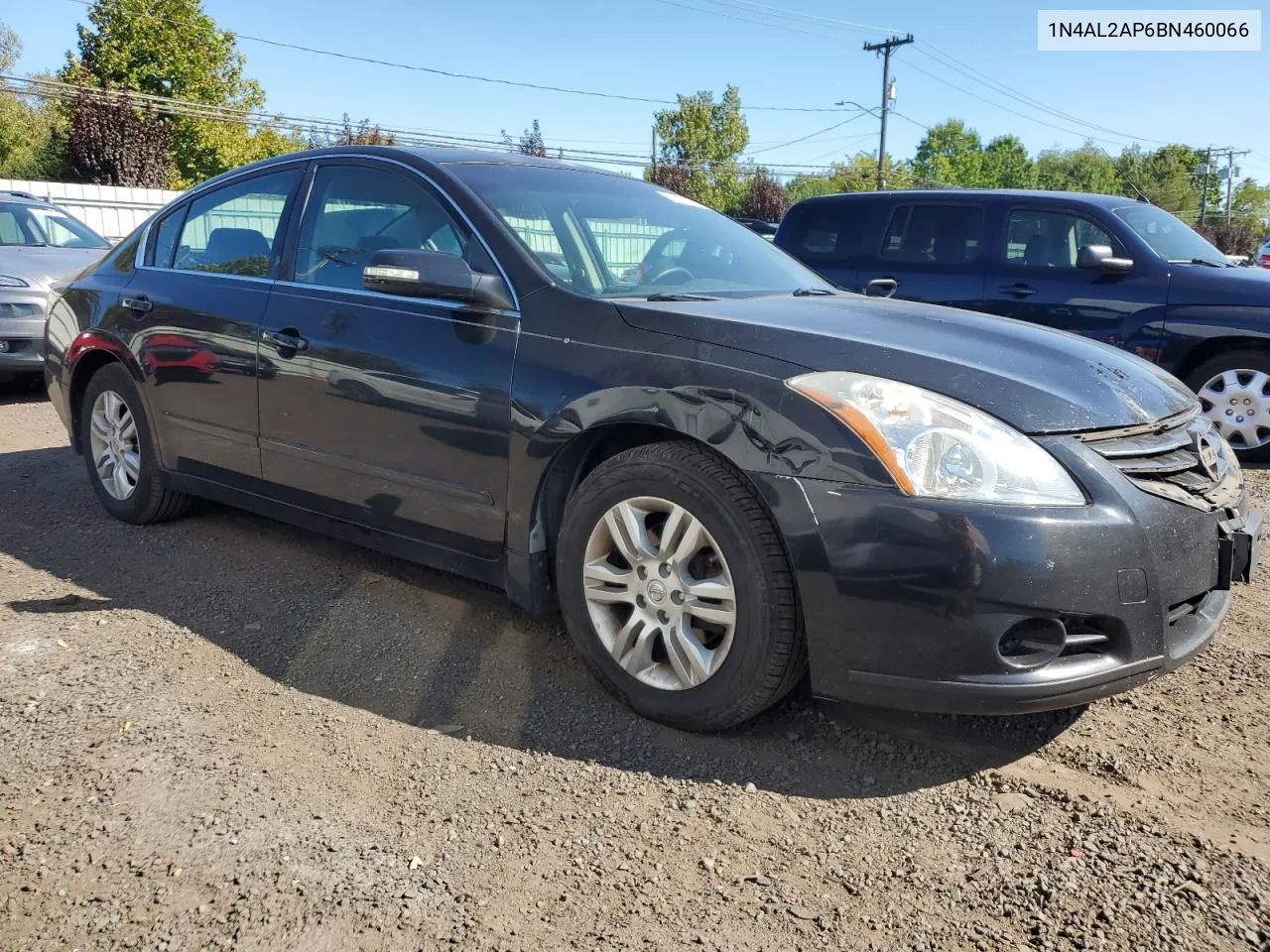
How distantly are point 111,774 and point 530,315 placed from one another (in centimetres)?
171

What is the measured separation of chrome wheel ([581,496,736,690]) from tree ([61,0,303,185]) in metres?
38.3

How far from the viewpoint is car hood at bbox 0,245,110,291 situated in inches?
339

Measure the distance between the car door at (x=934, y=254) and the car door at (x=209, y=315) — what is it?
4.75m

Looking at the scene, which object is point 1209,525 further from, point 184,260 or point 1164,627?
point 184,260

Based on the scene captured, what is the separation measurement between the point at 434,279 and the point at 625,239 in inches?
31.3

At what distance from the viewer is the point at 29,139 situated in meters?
41.5

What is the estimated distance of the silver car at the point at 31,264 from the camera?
27.3 ft

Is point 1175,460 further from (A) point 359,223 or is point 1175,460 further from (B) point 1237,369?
(B) point 1237,369

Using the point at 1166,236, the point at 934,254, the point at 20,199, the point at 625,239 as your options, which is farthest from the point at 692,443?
the point at 20,199

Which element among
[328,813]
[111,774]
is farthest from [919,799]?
[111,774]

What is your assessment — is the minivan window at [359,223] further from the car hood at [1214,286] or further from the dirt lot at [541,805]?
the car hood at [1214,286]

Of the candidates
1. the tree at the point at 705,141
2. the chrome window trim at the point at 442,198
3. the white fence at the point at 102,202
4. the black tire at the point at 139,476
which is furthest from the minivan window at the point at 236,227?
the tree at the point at 705,141

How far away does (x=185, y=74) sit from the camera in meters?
38.4

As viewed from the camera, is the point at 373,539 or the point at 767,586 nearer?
the point at 767,586
